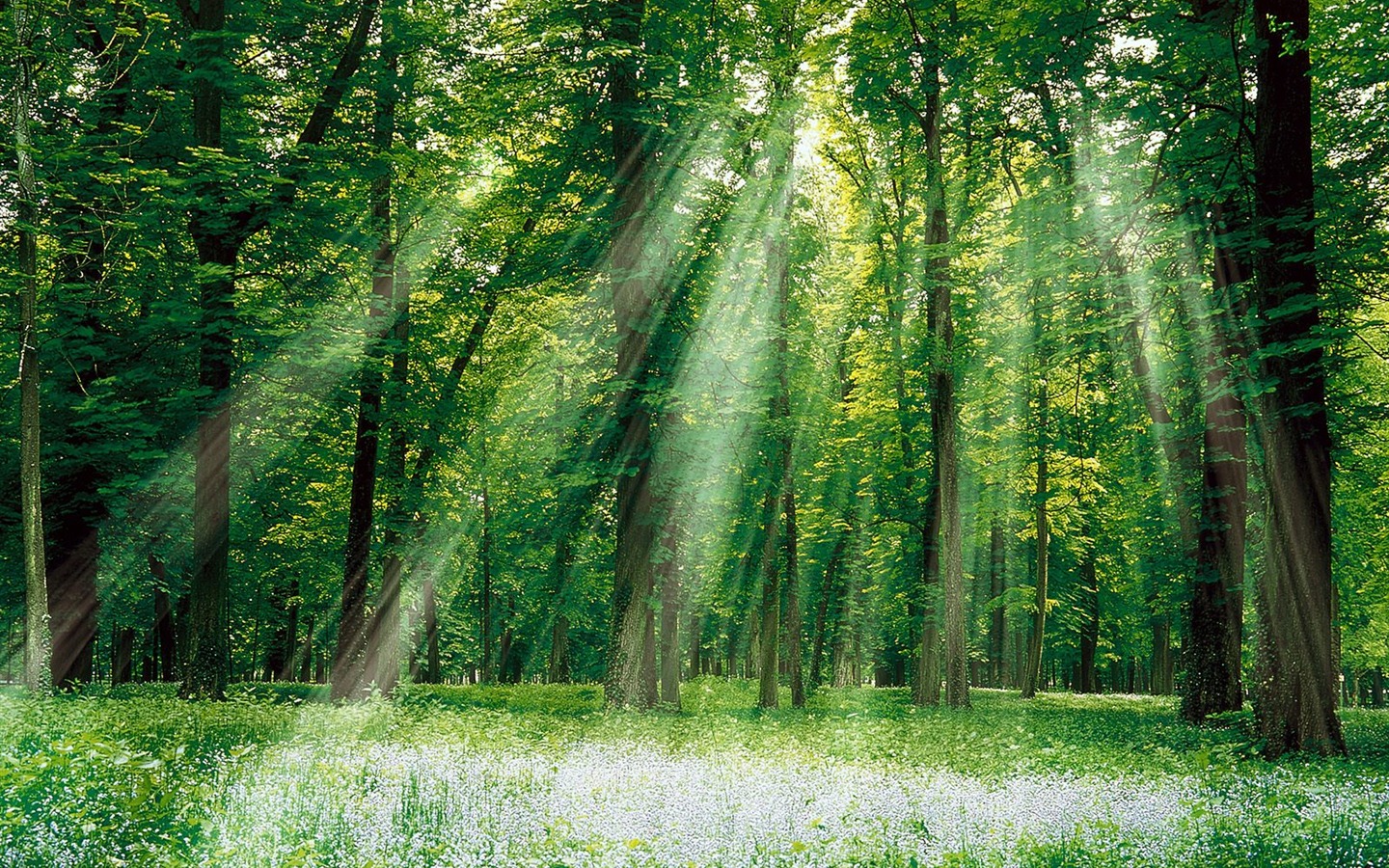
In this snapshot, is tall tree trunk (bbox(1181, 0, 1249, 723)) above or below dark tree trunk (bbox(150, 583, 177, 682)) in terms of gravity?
above

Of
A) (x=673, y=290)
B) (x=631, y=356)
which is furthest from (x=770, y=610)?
(x=673, y=290)

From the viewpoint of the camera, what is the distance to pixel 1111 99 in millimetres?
11609

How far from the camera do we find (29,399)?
1220 cm

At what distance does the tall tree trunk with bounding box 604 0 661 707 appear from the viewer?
15.2 m

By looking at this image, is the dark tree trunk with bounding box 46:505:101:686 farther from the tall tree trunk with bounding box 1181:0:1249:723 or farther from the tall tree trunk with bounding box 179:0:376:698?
the tall tree trunk with bounding box 1181:0:1249:723

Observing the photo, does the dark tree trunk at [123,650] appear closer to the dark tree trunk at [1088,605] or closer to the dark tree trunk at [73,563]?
the dark tree trunk at [73,563]

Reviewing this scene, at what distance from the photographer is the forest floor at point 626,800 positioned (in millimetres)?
5934

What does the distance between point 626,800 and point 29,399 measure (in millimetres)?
10511

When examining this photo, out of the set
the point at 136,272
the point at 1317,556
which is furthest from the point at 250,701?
the point at 1317,556

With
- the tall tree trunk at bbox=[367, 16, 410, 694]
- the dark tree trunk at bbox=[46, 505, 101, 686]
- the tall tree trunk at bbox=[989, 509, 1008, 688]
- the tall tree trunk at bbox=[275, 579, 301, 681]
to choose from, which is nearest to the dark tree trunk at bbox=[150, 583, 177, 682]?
the tall tree trunk at bbox=[275, 579, 301, 681]

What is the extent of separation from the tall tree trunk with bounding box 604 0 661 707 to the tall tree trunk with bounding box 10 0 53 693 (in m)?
8.22

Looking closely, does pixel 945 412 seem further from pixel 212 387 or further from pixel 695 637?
pixel 695 637

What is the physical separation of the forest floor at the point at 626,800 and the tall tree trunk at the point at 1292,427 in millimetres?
977

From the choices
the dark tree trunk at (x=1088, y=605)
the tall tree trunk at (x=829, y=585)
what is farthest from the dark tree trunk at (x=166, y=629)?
the dark tree trunk at (x=1088, y=605)
